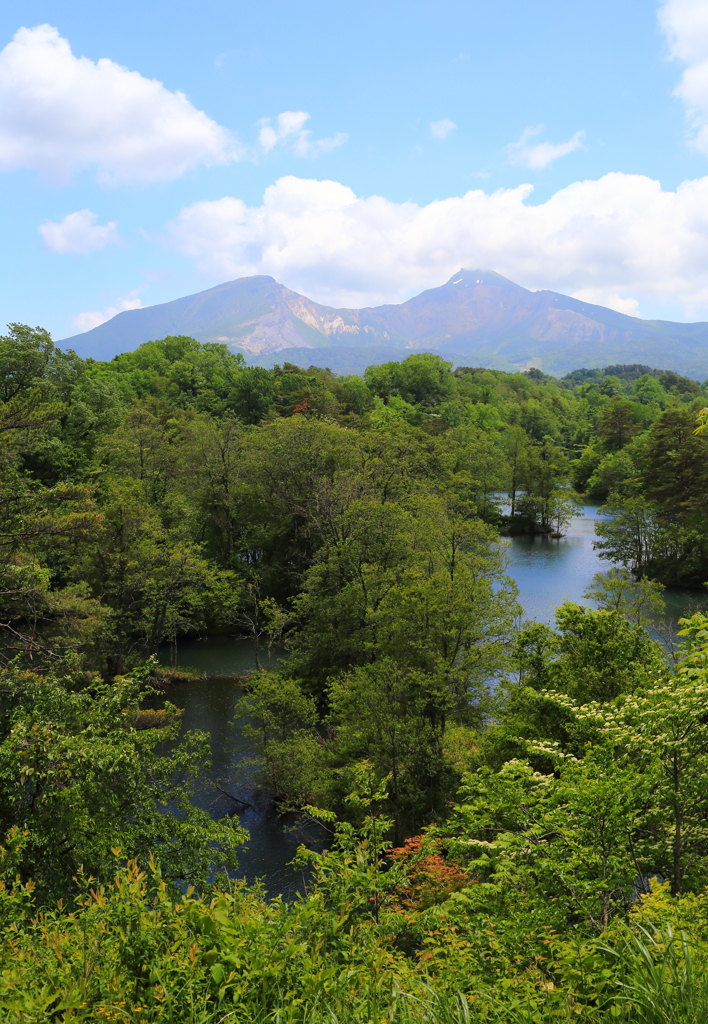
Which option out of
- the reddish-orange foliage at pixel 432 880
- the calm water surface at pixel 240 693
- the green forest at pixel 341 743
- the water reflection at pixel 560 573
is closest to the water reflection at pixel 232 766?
→ the calm water surface at pixel 240 693

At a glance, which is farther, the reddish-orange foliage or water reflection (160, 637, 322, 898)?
water reflection (160, 637, 322, 898)

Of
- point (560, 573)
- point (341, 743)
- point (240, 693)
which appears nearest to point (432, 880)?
point (341, 743)

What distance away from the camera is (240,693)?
24.0 meters

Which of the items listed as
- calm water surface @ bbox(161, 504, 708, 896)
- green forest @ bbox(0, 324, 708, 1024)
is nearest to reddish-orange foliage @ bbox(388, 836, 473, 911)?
green forest @ bbox(0, 324, 708, 1024)

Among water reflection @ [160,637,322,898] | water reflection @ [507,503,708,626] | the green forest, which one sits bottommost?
water reflection @ [160,637,322,898]

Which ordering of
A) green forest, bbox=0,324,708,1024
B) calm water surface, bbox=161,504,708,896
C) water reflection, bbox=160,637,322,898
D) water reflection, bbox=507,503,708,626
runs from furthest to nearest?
water reflection, bbox=507,503,708,626 < calm water surface, bbox=161,504,708,896 < water reflection, bbox=160,637,322,898 < green forest, bbox=0,324,708,1024

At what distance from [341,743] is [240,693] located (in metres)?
9.81

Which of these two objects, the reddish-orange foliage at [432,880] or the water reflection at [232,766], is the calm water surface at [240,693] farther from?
the reddish-orange foliage at [432,880]

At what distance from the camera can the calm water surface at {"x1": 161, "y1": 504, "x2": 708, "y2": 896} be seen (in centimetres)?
1512

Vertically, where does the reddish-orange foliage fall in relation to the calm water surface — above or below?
above

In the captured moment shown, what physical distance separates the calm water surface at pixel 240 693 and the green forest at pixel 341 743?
0.77 meters

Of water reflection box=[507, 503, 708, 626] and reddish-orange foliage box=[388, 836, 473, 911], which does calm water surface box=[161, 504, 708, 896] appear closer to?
water reflection box=[507, 503, 708, 626]

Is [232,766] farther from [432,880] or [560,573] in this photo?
[560,573]

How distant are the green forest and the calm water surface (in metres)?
0.77
